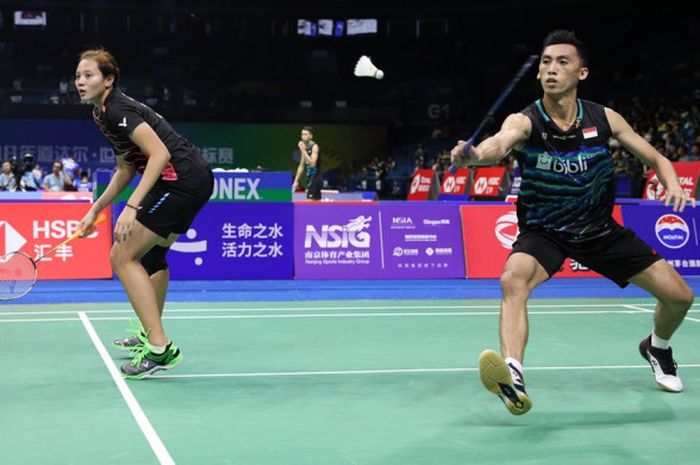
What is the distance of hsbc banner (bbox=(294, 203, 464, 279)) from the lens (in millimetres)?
10344

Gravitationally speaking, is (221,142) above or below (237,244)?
above

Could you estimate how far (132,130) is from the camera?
534cm

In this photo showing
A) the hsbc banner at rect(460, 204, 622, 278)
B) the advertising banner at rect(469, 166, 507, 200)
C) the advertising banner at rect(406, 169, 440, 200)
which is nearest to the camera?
the hsbc banner at rect(460, 204, 622, 278)

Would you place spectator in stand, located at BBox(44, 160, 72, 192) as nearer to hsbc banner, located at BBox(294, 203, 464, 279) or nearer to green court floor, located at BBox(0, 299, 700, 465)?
hsbc banner, located at BBox(294, 203, 464, 279)

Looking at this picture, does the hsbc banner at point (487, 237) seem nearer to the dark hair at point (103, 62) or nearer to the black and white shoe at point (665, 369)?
the black and white shoe at point (665, 369)

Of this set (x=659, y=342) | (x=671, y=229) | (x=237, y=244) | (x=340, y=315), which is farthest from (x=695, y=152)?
(x=659, y=342)

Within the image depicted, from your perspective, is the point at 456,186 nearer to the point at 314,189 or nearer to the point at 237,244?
the point at 314,189

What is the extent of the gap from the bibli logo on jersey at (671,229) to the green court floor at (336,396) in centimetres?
287

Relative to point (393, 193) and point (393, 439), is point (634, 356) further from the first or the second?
point (393, 193)

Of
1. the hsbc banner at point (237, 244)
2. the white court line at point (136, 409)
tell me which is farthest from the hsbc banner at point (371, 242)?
the white court line at point (136, 409)

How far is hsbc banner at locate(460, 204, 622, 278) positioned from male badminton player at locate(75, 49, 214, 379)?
5256 mm

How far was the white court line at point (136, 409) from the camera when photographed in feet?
12.8

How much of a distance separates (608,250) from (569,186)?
1.29ft

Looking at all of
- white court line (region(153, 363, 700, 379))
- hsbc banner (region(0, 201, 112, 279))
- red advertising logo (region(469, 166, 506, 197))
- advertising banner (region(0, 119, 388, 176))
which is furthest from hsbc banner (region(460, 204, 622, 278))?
advertising banner (region(0, 119, 388, 176))
